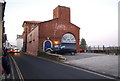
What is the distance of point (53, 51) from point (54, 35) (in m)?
9.16

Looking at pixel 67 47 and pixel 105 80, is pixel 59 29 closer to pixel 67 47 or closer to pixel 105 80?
pixel 67 47

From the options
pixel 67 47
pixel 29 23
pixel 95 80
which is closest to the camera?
pixel 95 80

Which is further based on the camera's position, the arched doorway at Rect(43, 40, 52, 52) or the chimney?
the chimney

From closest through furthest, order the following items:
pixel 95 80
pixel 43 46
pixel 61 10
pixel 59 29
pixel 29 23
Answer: pixel 95 80, pixel 43 46, pixel 59 29, pixel 61 10, pixel 29 23

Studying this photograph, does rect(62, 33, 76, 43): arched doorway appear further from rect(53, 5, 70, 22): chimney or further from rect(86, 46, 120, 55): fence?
rect(53, 5, 70, 22): chimney

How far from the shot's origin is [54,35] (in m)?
33.5

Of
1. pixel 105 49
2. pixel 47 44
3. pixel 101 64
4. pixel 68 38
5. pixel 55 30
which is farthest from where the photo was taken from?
pixel 68 38

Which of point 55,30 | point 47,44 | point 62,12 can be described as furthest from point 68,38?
point 62,12

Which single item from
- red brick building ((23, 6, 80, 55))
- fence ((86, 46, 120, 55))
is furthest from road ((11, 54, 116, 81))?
red brick building ((23, 6, 80, 55))

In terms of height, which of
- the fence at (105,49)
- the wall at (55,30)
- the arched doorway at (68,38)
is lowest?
the fence at (105,49)

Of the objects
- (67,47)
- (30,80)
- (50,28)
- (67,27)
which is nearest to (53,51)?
(67,47)

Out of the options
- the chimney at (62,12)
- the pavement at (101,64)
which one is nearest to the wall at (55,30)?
the chimney at (62,12)

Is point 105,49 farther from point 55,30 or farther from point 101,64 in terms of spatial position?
point 101,64

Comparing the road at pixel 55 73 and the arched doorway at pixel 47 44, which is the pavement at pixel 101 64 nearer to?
the road at pixel 55 73
